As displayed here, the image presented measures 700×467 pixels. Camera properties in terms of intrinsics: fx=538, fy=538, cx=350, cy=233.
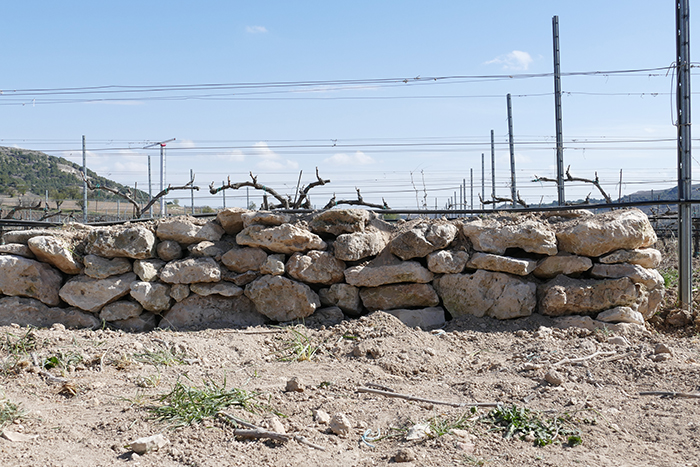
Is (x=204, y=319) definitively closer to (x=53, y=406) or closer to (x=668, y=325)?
(x=53, y=406)

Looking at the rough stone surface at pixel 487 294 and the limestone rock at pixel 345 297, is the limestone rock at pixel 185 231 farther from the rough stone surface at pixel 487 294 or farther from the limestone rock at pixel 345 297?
the rough stone surface at pixel 487 294

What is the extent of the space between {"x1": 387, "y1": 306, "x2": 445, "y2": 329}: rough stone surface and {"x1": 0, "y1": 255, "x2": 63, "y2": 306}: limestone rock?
11.0 feet

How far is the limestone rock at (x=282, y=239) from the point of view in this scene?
518 cm

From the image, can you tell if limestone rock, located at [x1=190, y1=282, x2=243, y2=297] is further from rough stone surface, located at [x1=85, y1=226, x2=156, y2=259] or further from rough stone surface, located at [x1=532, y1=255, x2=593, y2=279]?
rough stone surface, located at [x1=532, y1=255, x2=593, y2=279]

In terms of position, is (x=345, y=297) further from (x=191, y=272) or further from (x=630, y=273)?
(x=630, y=273)

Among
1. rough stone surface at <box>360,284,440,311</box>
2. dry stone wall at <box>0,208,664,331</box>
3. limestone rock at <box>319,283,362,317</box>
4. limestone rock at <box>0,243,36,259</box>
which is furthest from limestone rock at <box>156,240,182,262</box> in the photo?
rough stone surface at <box>360,284,440,311</box>

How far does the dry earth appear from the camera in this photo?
253 centimetres

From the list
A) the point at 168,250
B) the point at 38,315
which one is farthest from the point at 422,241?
the point at 38,315

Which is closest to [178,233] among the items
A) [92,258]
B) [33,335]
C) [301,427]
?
[92,258]

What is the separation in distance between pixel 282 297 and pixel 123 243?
1.64 m

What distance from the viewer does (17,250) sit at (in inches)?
209

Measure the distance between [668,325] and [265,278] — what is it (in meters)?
3.91

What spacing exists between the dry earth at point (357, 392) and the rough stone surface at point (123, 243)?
815 mm

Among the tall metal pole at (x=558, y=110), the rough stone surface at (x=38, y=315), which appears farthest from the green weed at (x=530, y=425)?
the tall metal pole at (x=558, y=110)
